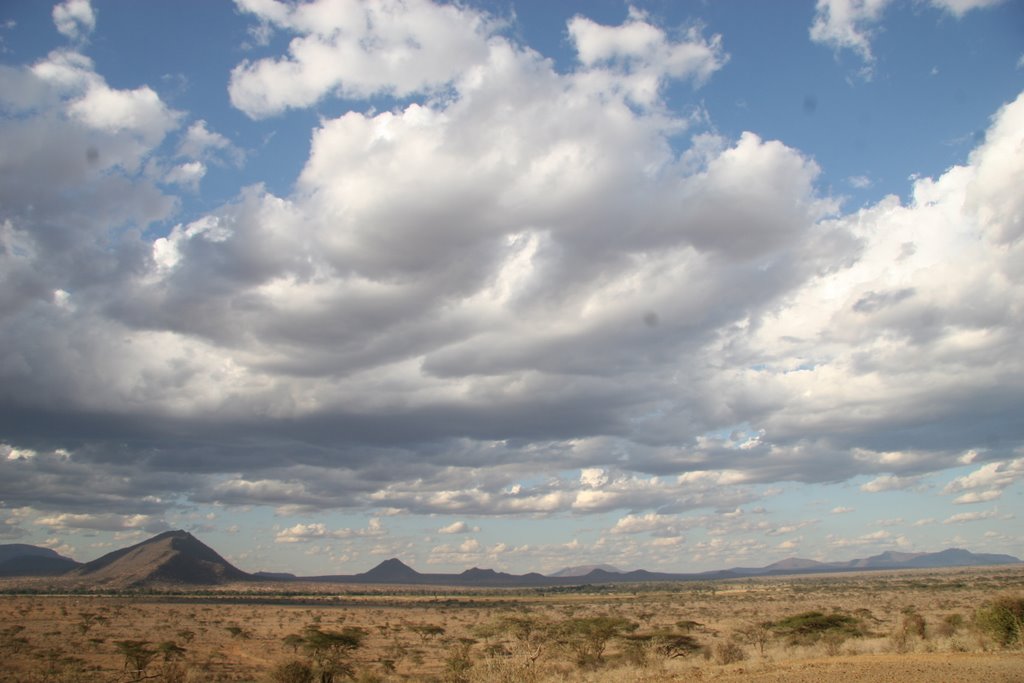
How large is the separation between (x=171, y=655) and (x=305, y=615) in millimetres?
42675

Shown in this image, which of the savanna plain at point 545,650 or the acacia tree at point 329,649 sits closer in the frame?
the savanna plain at point 545,650

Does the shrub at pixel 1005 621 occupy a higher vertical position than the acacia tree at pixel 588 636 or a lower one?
higher

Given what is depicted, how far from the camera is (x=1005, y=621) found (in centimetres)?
3322

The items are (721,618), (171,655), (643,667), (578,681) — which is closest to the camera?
(578,681)

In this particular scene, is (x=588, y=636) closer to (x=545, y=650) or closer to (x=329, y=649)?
(x=545, y=650)

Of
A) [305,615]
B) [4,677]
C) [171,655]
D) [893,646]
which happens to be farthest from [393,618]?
[893,646]


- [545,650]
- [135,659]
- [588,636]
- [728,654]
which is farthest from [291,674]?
[728,654]

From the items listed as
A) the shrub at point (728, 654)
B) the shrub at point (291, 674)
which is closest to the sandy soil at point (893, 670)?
the shrub at point (728, 654)

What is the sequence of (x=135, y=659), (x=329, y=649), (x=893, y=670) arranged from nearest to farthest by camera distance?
(x=893, y=670)
(x=135, y=659)
(x=329, y=649)

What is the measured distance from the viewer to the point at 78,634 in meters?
58.6

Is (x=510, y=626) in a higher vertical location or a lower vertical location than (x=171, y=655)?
higher

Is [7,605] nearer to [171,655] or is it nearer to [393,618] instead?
[393,618]

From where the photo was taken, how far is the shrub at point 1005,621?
107 ft

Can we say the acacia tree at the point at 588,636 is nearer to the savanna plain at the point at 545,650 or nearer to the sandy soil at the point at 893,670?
the savanna plain at the point at 545,650
